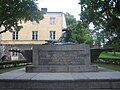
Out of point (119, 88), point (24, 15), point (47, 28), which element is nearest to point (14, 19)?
point (24, 15)

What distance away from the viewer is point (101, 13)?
110ft

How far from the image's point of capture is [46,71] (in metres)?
21.6

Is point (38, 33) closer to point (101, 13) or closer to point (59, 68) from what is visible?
point (101, 13)

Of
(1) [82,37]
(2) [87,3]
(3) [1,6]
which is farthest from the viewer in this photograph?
(1) [82,37]

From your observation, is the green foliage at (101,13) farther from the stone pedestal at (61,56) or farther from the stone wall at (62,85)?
the stone wall at (62,85)

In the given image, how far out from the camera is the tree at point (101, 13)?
29.1 meters

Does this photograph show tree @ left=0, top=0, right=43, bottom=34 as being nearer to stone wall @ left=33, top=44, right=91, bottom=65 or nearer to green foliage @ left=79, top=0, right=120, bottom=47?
green foliage @ left=79, top=0, right=120, bottom=47

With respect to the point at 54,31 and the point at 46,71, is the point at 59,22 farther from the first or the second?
the point at 46,71

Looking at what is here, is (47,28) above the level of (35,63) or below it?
above

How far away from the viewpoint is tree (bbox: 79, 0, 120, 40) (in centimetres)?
2905

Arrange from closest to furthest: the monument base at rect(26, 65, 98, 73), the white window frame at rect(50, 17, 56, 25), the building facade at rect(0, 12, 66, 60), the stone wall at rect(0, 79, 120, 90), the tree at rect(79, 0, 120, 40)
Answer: the stone wall at rect(0, 79, 120, 90)
the monument base at rect(26, 65, 98, 73)
the tree at rect(79, 0, 120, 40)
the building facade at rect(0, 12, 66, 60)
the white window frame at rect(50, 17, 56, 25)

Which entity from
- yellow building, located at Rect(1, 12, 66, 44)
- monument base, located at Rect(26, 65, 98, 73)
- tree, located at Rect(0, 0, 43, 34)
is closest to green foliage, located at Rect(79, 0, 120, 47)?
tree, located at Rect(0, 0, 43, 34)

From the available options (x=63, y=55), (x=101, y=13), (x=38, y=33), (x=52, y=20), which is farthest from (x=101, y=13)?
(x=38, y=33)

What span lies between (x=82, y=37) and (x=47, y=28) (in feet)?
35.1
